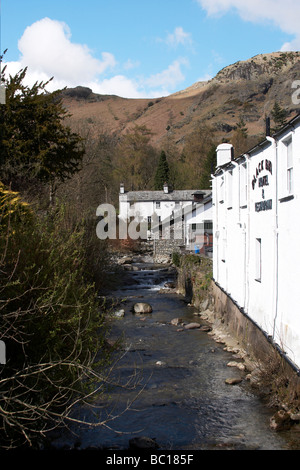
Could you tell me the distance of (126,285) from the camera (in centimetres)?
3200

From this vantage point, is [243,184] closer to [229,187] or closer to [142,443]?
[229,187]

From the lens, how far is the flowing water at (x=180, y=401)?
9469 millimetres

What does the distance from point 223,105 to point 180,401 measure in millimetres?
138196

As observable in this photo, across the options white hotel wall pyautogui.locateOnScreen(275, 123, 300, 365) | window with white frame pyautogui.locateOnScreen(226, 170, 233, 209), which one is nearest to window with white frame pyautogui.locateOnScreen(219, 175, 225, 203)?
window with white frame pyautogui.locateOnScreen(226, 170, 233, 209)

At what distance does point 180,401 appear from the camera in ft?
38.9

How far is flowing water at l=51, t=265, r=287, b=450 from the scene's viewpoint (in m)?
9.47

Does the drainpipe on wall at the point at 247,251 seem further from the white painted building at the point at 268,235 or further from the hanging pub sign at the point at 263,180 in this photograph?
the hanging pub sign at the point at 263,180

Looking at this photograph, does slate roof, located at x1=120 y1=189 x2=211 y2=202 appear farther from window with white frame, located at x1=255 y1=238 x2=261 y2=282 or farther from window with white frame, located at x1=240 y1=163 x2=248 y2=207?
window with white frame, located at x1=255 y1=238 x2=261 y2=282

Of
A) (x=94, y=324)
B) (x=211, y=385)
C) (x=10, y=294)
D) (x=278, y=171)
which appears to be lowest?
(x=211, y=385)

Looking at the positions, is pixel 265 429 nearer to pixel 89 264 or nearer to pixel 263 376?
pixel 263 376

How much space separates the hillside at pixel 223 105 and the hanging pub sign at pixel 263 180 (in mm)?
92119

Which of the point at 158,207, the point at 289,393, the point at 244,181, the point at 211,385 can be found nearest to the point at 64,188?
the point at 244,181

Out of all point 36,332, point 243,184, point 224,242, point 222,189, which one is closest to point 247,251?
point 243,184
